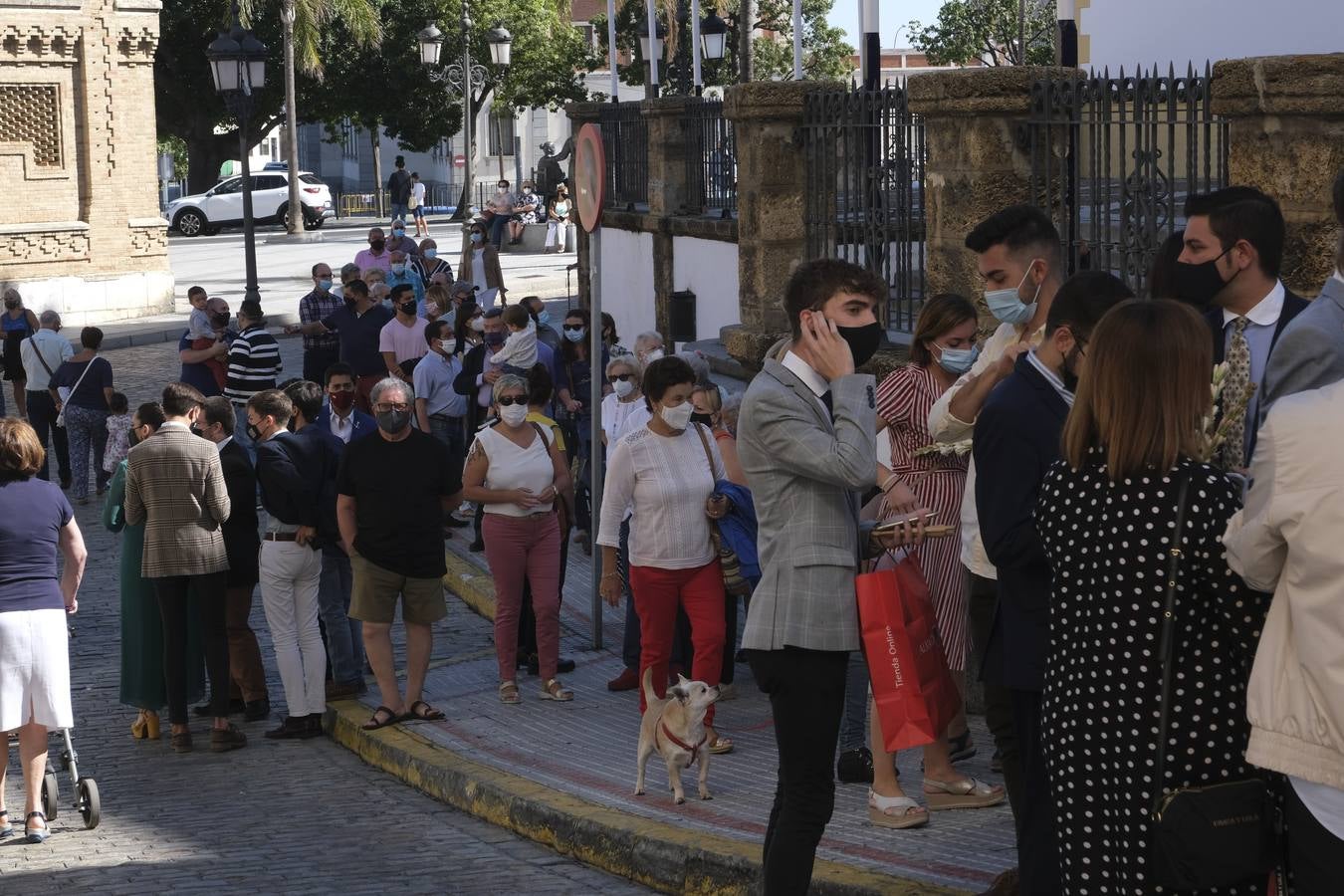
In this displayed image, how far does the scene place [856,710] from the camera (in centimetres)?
734

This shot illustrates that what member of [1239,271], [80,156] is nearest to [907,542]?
[1239,271]

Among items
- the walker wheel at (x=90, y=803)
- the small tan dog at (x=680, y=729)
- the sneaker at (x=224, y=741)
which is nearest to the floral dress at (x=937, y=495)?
the small tan dog at (x=680, y=729)

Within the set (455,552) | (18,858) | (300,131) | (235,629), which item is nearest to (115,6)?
(455,552)

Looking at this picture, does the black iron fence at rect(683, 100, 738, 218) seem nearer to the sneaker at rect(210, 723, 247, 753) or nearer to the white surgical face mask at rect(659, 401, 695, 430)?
the sneaker at rect(210, 723, 247, 753)

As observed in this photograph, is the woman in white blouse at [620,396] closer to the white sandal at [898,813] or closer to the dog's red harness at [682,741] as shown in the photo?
the dog's red harness at [682,741]

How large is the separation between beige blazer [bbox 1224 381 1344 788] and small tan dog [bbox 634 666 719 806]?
391 cm

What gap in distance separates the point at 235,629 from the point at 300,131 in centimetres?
7770

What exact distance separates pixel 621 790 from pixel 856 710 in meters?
1.12

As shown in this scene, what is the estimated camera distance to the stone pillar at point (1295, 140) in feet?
23.7

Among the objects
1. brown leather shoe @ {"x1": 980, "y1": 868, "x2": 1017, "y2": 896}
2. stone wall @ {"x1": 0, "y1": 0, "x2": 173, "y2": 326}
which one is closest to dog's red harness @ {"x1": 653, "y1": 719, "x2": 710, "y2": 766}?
brown leather shoe @ {"x1": 980, "y1": 868, "x2": 1017, "y2": 896}

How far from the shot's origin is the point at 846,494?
17.4ft

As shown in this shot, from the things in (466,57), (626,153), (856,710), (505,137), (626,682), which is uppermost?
(505,137)

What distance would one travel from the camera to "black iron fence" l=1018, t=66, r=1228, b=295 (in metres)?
8.06

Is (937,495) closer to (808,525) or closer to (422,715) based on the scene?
(808,525)
